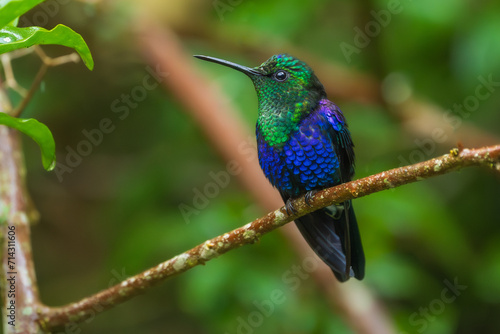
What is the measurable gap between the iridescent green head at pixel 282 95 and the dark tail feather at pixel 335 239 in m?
0.39

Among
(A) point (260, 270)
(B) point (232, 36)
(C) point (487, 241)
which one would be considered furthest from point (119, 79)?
(C) point (487, 241)

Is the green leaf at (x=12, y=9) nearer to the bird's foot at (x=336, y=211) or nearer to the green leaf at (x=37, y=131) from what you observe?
the green leaf at (x=37, y=131)

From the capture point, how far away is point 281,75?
93.5 inches

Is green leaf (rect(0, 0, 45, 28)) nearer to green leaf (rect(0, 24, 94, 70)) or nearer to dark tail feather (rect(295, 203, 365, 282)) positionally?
green leaf (rect(0, 24, 94, 70))

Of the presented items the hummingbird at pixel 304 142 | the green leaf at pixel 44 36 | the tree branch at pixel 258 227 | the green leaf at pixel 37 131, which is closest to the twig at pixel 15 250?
the tree branch at pixel 258 227

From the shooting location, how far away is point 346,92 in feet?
14.0

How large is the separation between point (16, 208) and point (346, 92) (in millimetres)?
2543

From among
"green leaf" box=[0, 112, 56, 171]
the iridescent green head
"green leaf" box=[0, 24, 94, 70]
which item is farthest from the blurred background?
"green leaf" box=[0, 24, 94, 70]

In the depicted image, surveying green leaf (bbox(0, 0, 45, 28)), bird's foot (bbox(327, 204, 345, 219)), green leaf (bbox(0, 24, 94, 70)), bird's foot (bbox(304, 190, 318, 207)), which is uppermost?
green leaf (bbox(0, 0, 45, 28))

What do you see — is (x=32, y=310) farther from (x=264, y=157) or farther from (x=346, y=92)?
(x=346, y=92)

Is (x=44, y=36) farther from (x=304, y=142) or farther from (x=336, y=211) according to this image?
(x=336, y=211)

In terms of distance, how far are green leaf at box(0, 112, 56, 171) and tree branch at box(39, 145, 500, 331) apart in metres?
0.51

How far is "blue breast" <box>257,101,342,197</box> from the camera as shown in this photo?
2.32 metres

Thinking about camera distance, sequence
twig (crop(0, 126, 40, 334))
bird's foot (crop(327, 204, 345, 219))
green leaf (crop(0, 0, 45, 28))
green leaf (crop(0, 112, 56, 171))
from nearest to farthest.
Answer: green leaf (crop(0, 0, 45, 28)), green leaf (crop(0, 112, 56, 171)), twig (crop(0, 126, 40, 334)), bird's foot (crop(327, 204, 345, 219))
